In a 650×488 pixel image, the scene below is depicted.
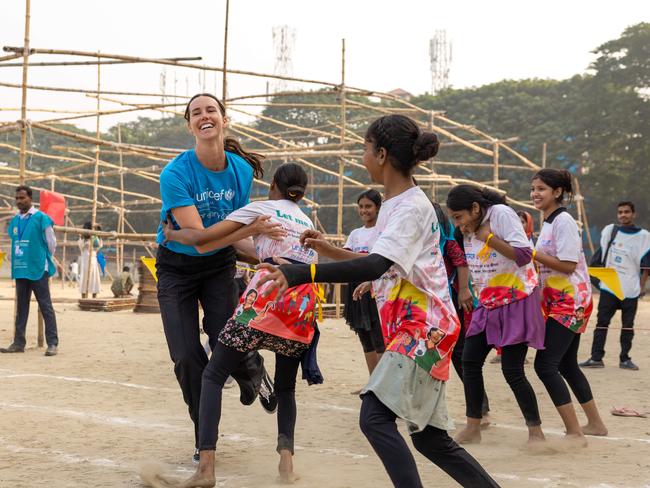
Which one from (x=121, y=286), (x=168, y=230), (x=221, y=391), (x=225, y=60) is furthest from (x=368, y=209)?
(x=121, y=286)

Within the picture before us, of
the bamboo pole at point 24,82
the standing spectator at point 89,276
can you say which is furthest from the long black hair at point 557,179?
the standing spectator at point 89,276

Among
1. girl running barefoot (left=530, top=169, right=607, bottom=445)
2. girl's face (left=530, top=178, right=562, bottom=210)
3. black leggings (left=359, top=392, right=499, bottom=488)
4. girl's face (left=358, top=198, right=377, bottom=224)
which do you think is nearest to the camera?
black leggings (left=359, top=392, right=499, bottom=488)

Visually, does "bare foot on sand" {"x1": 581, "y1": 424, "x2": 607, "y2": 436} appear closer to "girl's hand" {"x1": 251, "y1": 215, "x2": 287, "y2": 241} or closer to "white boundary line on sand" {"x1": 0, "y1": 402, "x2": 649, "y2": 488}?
"white boundary line on sand" {"x1": 0, "y1": 402, "x2": 649, "y2": 488}

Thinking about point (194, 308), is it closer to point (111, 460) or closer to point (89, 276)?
point (111, 460)

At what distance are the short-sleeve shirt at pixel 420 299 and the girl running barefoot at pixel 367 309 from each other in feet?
10.5

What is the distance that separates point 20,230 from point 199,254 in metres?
6.32

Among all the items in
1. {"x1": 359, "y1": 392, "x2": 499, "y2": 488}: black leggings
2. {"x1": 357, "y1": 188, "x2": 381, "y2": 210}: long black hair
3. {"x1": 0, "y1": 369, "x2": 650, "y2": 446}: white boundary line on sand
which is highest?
{"x1": 357, "y1": 188, "x2": 381, "y2": 210}: long black hair

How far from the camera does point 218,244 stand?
4.09m

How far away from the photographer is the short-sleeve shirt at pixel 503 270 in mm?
5020

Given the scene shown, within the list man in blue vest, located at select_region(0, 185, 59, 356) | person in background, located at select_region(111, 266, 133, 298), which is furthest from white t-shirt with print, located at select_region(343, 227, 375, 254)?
person in background, located at select_region(111, 266, 133, 298)

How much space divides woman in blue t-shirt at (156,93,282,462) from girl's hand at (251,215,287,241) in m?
0.15

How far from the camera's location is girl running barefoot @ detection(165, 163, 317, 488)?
405 centimetres

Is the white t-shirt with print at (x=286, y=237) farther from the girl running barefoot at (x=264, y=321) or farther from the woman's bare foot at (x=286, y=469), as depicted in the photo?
the woman's bare foot at (x=286, y=469)

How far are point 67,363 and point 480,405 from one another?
4.89 metres
